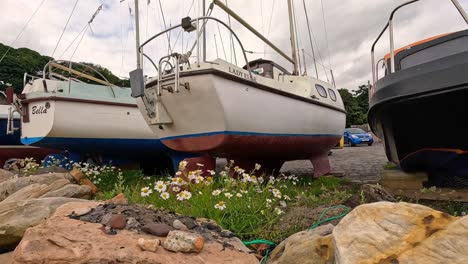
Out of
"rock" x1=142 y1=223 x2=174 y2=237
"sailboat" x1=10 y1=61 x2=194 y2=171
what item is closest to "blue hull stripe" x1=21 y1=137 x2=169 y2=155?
"sailboat" x1=10 y1=61 x2=194 y2=171

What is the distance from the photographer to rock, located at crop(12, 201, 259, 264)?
172 cm

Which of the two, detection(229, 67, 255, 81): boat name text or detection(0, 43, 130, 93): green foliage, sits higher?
detection(0, 43, 130, 93): green foliage

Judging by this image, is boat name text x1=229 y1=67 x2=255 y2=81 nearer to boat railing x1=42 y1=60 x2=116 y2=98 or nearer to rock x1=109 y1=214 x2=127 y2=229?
rock x1=109 y1=214 x2=127 y2=229

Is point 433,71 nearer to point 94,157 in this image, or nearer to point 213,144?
point 213,144

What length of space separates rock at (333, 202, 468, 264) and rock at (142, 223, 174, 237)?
1051 mm

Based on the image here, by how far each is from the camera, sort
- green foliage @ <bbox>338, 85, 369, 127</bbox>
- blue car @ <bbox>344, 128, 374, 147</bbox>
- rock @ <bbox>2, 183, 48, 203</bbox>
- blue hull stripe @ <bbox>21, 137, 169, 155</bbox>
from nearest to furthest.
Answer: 1. rock @ <bbox>2, 183, 48, 203</bbox>
2. blue hull stripe @ <bbox>21, 137, 169, 155</bbox>
3. blue car @ <bbox>344, 128, 374, 147</bbox>
4. green foliage @ <bbox>338, 85, 369, 127</bbox>

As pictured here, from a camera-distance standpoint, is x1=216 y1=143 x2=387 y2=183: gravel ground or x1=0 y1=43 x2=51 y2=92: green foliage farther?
x1=0 y1=43 x2=51 y2=92: green foliage

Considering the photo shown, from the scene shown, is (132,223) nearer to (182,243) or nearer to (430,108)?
(182,243)

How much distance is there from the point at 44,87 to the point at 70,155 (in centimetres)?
174

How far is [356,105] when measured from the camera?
1682 inches

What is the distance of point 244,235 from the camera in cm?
265

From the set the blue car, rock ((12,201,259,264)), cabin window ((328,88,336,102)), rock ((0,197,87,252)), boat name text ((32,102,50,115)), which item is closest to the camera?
rock ((12,201,259,264))

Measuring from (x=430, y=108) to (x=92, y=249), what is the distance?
3.34 m

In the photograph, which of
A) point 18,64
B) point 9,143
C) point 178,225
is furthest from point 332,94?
point 18,64
